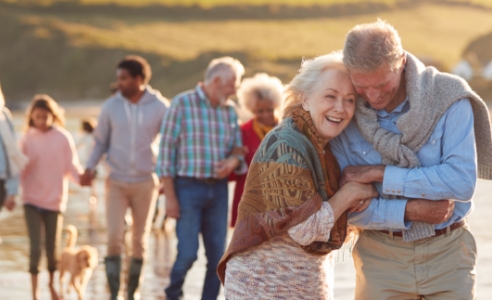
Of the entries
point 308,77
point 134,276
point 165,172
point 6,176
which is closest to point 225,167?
point 165,172

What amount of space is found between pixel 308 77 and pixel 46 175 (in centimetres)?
471

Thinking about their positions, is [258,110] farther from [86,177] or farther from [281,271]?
[281,271]

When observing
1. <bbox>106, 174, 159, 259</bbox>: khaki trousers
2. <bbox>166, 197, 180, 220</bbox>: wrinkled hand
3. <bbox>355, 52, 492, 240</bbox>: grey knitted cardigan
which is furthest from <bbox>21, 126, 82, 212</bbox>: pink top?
<bbox>355, 52, 492, 240</bbox>: grey knitted cardigan

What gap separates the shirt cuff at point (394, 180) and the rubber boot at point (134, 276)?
13.2 feet

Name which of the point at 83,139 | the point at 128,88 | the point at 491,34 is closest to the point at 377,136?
the point at 128,88

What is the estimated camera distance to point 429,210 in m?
3.99

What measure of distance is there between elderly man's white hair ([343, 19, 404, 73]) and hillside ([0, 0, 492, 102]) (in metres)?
96.5

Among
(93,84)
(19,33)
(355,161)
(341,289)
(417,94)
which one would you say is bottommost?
(341,289)

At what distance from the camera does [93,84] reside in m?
120

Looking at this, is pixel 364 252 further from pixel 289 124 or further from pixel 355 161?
pixel 289 124

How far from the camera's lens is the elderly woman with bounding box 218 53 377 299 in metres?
3.85

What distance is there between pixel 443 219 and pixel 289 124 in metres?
0.84

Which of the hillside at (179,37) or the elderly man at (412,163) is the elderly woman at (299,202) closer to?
the elderly man at (412,163)

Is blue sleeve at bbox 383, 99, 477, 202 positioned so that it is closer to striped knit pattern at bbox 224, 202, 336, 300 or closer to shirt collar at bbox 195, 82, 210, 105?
striped knit pattern at bbox 224, 202, 336, 300
